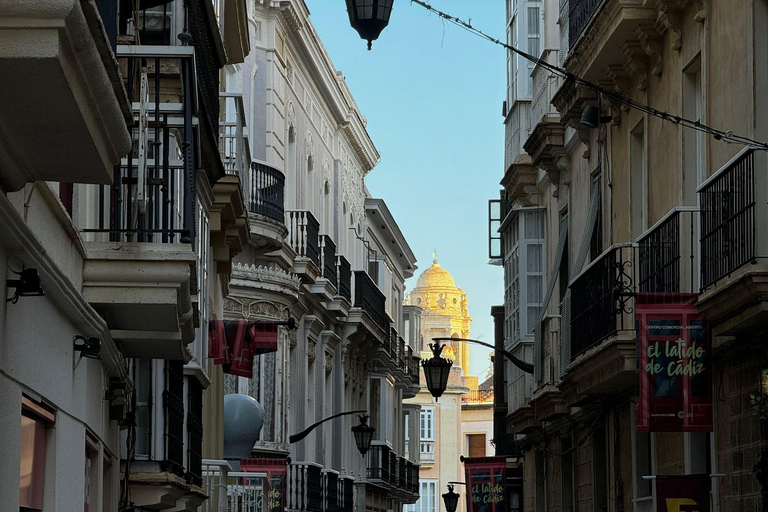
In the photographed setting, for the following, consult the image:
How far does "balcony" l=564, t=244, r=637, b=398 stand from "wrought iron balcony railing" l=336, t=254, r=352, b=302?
18.7 m

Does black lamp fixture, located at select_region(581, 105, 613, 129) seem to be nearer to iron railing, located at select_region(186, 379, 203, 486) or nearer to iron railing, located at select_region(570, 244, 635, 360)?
iron railing, located at select_region(570, 244, 635, 360)

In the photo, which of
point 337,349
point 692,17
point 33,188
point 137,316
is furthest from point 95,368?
point 337,349

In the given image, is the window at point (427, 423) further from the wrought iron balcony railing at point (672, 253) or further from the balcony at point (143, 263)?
the balcony at point (143, 263)

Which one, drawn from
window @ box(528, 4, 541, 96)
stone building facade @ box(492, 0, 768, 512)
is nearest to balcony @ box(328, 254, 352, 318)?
stone building facade @ box(492, 0, 768, 512)

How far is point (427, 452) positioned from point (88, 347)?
76.2 meters

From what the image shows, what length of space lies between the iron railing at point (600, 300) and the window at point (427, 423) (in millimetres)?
67430

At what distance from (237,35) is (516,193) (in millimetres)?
7626

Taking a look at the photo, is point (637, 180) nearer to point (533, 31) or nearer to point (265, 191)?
point (533, 31)

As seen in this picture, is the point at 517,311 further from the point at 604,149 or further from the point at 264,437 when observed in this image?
the point at 604,149

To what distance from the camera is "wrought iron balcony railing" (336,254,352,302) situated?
113 feet

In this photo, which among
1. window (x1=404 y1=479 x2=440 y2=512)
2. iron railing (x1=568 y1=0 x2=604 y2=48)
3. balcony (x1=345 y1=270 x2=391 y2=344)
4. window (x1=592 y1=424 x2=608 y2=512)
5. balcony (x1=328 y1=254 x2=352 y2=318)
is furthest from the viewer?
window (x1=404 y1=479 x2=440 y2=512)

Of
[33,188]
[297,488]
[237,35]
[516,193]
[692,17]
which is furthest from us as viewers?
[297,488]

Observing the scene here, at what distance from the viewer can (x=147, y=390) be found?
12258 millimetres

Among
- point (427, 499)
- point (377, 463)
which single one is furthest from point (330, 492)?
point (427, 499)
